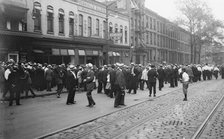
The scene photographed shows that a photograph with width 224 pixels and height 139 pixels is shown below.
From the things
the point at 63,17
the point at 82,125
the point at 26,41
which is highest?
the point at 63,17

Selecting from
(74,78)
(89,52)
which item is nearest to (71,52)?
(89,52)

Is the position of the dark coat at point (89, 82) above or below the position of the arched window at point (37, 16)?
below

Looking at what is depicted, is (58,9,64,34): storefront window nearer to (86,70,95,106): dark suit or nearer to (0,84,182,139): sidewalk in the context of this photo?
(0,84,182,139): sidewalk

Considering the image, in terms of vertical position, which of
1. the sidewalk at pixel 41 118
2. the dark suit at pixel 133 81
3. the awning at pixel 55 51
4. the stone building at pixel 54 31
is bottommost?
the sidewalk at pixel 41 118

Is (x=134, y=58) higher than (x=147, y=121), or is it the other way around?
(x=134, y=58)

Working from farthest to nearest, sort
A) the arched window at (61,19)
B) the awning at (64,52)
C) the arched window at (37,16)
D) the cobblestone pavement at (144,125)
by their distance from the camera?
the arched window at (61,19) < the awning at (64,52) < the arched window at (37,16) < the cobblestone pavement at (144,125)

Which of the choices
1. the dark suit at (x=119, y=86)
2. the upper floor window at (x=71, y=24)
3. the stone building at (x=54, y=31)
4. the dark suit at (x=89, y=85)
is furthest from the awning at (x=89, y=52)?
the dark suit at (x=119, y=86)

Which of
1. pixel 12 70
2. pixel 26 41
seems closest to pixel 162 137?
pixel 12 70

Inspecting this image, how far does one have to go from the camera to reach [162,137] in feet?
25.5

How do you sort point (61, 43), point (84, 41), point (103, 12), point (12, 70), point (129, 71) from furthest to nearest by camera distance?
1. point (103, 12)
2. point (84, 41)
3. point (61, 43)
4. point (129, 71)
5. point (12, 70)

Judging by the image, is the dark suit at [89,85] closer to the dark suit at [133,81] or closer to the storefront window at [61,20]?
the dark suit at [133,81]

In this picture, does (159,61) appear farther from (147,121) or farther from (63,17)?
(147,121)

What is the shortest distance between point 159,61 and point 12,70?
157 ft

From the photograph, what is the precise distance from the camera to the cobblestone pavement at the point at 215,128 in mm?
7851
